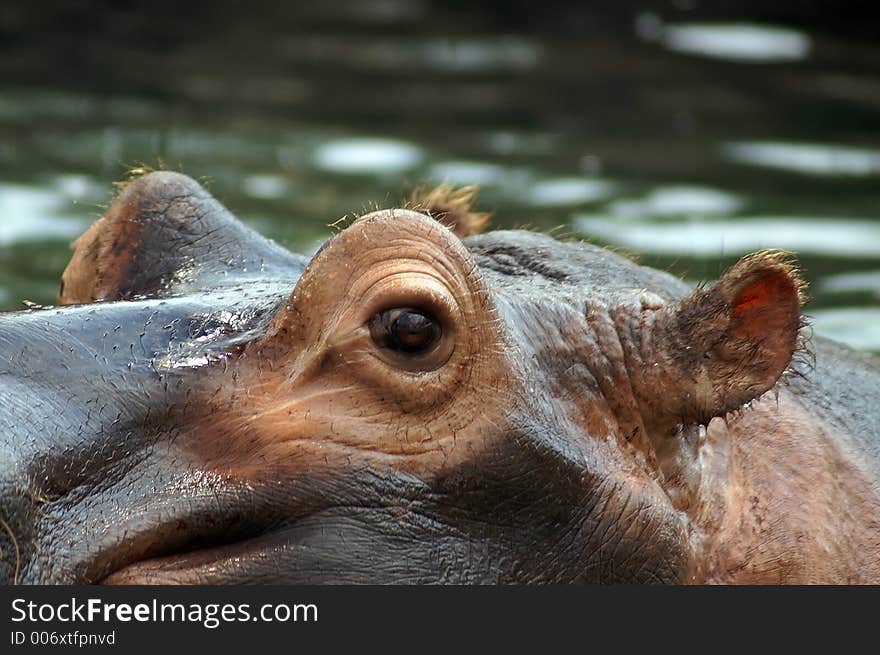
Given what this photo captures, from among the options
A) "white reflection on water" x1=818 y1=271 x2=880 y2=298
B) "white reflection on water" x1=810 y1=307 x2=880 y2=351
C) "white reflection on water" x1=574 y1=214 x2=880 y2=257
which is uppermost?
"white reflection on water" x1=574 y1=214 x2=880 y2=257

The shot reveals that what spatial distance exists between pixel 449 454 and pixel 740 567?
826 millimetres

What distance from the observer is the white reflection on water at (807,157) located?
11.8m

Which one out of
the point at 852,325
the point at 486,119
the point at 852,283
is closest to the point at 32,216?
the point at 486,119

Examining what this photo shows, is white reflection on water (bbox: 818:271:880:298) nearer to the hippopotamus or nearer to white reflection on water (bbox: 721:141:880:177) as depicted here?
white reflection on water (bbox: 721:141:880:177)

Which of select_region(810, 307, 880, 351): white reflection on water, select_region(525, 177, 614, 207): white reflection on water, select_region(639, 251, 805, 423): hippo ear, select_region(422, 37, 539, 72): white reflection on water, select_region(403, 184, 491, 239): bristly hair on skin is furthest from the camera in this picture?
select_region(422, 37, 539, 72): white reflection on water

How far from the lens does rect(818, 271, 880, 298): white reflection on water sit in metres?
9.00

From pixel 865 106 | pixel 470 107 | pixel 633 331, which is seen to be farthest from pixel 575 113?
pixel 633 331

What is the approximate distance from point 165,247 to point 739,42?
1061 cm

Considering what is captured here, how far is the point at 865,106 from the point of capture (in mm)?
13211

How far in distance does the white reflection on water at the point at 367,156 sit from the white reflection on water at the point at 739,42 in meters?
3.36

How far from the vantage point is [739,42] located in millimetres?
14469

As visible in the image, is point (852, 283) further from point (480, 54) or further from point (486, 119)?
point (480, 54)

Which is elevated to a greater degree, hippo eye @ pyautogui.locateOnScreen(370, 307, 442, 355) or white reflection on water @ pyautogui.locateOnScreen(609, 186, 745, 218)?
white reflection on water @ pyautogui.locateOnScreen(609, 186, 745, 218)

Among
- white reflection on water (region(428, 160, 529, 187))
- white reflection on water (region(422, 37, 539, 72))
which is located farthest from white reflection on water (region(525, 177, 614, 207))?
white reflection on water (region(422, 37, 539, 72))
